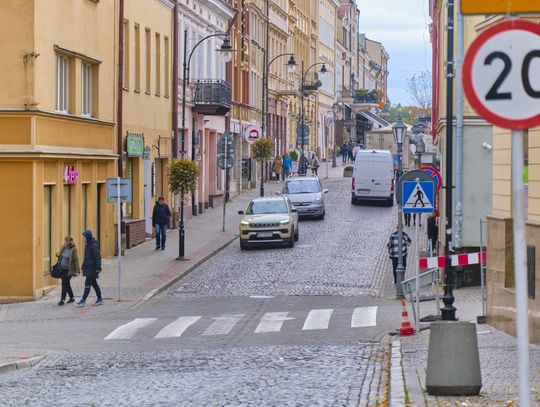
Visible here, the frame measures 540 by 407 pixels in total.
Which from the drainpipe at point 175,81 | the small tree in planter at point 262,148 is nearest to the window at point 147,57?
the drainpipe at point 175,81

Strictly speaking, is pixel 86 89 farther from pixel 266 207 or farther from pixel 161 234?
pixel 266 207

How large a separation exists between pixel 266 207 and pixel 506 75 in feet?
105

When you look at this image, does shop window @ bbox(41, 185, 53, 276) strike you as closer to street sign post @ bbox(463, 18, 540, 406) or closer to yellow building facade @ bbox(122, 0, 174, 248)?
yellow building facade @ bbox(122, 0, 174, 248)

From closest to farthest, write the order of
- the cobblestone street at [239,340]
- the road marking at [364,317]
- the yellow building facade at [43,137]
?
the cobblestone street at [239,340] < the road marking at [364,317] < the yellow building facade at [43,137]

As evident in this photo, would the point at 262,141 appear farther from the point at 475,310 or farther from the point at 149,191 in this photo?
the point at 475,310

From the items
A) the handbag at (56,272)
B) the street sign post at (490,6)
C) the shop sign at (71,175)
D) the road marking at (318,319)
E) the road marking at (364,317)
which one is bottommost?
the road marking at (318,319)

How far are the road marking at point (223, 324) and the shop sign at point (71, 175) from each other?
7.89 m

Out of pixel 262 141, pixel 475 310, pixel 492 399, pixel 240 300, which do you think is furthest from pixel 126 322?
pixel 262 141

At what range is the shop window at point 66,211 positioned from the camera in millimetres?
30344

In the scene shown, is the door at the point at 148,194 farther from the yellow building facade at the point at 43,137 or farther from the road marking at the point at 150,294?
the road marking at the point at 150,294

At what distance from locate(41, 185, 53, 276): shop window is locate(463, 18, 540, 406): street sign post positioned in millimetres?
22746

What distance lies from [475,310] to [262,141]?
121ft

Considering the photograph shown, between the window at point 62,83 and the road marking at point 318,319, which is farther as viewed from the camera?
the window at point 62,83

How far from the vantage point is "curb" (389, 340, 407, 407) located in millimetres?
12305
